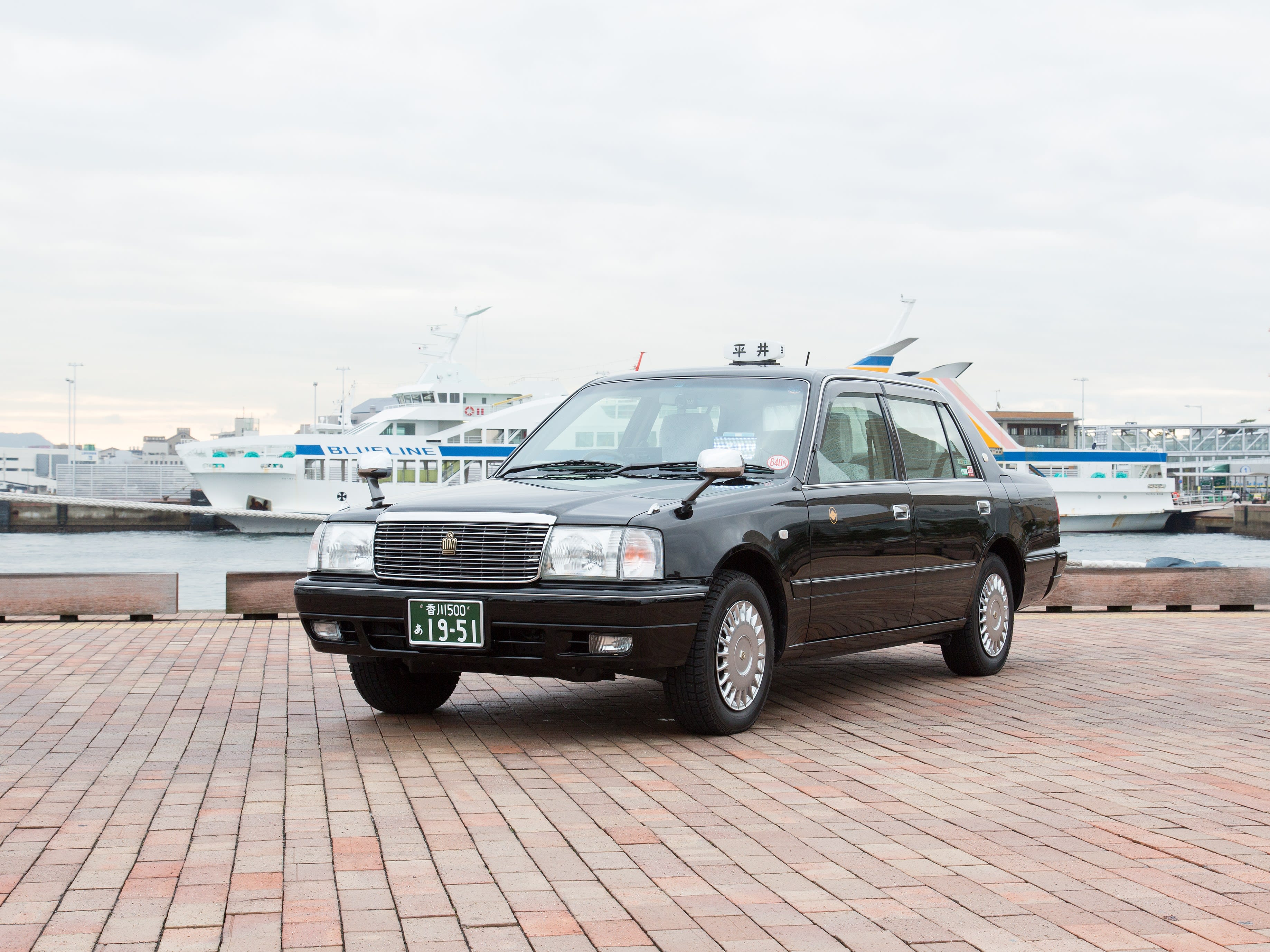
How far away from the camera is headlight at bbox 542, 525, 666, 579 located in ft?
17.5

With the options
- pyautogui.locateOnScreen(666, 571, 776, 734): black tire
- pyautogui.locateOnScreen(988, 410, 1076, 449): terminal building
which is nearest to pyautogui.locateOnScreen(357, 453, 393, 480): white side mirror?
pyautogui.locateOnScreen(666, 571, 776, 734): black tire

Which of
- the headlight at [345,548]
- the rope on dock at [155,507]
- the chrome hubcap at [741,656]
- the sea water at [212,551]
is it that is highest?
the headlight at [345,548]

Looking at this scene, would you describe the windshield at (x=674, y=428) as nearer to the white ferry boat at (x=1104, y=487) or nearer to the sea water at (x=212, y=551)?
the sea water at (x=212, y=551)

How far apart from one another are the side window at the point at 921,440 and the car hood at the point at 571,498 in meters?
1.47

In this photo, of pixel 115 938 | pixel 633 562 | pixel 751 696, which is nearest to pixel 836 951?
pixel 115 938

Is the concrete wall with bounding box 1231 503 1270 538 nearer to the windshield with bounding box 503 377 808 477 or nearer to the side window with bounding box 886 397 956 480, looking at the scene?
the side window with bounding box 886 397 956 480

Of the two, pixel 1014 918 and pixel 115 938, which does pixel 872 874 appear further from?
pixel 115 938

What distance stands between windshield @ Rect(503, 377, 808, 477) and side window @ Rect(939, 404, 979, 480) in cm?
155

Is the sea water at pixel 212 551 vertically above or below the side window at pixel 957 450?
below


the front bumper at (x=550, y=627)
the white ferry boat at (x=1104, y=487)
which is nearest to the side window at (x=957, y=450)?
the front bumper at (x=550, y=627)

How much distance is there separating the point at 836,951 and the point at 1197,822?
190 cm

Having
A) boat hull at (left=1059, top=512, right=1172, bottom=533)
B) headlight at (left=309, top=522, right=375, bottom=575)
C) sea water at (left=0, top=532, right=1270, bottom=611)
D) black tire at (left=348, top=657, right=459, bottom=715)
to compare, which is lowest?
sea water at (left=0, top=532, right=1270, bottom=611)

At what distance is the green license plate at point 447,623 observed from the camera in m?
5.38

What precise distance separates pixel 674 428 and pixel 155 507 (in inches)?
2703
